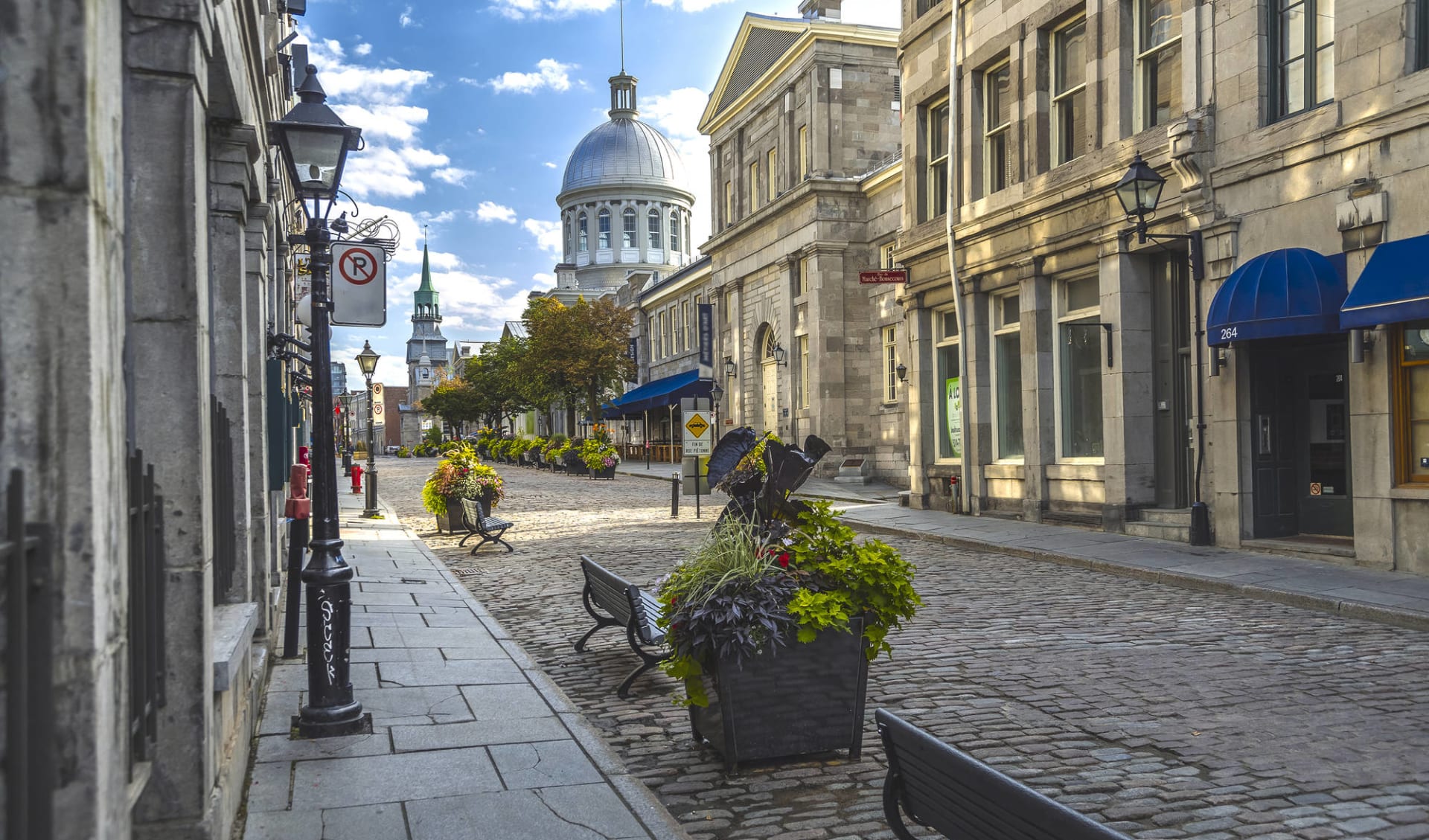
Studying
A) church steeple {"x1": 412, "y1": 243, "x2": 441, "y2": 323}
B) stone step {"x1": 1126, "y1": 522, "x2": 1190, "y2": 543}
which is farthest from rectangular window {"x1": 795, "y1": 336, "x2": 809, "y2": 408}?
church steeple {"x1": 412, "y1": 243, "x2": 441, "y2": 323}

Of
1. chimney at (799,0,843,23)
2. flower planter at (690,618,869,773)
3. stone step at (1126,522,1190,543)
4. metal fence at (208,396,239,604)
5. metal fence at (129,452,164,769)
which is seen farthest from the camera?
chimney at (799,0,843,23)

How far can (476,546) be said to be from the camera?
1619 cm

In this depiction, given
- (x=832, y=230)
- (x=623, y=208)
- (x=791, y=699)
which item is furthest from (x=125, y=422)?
(x=623, y=208)

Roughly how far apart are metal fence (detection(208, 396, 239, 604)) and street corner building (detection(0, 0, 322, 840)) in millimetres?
22

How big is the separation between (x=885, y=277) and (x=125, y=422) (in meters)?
21.6

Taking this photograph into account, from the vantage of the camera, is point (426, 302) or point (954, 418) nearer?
point (954, 418)

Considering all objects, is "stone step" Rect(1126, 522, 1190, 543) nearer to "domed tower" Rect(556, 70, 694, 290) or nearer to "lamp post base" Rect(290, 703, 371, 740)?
"lamp post base" Rect(290, 703, 371, 740)

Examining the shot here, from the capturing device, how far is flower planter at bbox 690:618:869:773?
17.6ft

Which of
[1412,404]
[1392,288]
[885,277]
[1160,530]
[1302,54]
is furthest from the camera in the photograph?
[885,277]

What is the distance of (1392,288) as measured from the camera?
1076cm

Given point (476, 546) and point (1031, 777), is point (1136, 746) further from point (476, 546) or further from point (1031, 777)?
point (476, 546)

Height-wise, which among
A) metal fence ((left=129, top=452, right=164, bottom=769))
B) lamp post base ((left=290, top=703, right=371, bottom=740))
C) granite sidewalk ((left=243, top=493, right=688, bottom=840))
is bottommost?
granite sidewalk ((left=243, top=493, right=688, bottom=840))

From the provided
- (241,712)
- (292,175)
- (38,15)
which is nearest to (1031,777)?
(241,712)

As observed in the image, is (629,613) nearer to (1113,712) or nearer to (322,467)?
(322,467)
